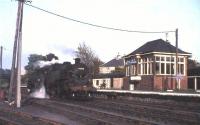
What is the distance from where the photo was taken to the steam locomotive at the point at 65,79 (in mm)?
28328

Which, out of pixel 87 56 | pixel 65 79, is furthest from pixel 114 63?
pixel 65 79

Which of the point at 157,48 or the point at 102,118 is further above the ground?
the point at 157,48

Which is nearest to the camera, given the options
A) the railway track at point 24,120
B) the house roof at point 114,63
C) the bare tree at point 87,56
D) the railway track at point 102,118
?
the railway track at point 102,118

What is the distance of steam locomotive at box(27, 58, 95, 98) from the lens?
28328 mm

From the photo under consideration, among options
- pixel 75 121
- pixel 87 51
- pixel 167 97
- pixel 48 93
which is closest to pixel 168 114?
pixel 75 121

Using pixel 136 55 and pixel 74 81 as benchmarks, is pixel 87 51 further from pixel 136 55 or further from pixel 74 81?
pixel 74 81

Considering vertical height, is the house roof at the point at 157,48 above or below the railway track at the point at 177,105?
above

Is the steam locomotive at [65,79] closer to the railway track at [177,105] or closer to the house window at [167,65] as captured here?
the railway track at [177,105]

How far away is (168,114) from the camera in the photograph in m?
19.3

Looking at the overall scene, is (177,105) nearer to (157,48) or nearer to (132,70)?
(157,48)

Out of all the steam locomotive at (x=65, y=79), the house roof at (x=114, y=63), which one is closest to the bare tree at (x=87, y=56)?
the house roof at (x=114, y=63)

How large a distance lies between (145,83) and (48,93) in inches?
863

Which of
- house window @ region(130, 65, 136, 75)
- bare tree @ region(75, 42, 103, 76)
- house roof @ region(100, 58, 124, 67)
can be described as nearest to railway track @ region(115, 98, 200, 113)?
house window @ region(130, 65, 136, 75)

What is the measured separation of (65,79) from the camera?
1153 inches
